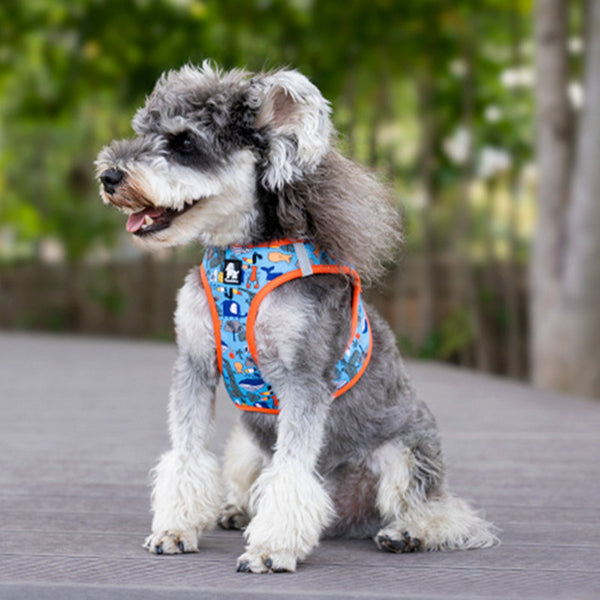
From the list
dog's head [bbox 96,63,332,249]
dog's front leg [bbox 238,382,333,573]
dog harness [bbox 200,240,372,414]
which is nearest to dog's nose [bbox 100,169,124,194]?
dog's head [bbox 96,63,332,249]

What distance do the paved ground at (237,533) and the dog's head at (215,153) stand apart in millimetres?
999

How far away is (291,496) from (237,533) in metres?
0.66

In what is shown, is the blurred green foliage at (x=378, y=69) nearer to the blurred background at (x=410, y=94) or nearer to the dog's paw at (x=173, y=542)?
the blurred background at (x=410, y=94)

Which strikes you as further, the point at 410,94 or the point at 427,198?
the point at 410,94

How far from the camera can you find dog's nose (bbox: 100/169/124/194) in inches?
115

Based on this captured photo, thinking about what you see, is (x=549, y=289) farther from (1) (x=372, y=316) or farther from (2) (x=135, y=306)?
(2) (x=135, y=306)

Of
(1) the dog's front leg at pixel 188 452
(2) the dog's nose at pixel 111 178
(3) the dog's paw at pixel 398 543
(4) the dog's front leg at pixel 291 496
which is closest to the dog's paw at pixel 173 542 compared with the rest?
(1) the dog's front leg at pixel 188 452

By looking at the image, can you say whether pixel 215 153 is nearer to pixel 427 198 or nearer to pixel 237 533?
pixel 237 533

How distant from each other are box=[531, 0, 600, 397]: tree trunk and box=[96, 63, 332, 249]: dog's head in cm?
531

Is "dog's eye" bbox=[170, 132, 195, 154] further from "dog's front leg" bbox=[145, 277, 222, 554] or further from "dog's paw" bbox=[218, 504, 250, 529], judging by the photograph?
"dog's paw" bbox=[218, 504, 250, 529]

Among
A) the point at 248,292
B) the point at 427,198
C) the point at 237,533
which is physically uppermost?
the point at 427,198

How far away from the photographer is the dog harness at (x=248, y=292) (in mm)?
3086

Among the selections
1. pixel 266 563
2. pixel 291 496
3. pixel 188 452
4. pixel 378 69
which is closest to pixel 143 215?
pixel 188 452

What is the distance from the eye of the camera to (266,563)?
2.98m
